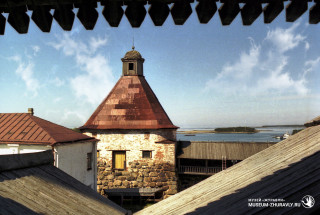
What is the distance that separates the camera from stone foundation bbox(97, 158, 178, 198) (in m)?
15.0

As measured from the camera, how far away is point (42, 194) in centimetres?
369

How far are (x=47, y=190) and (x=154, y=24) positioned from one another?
349 cm

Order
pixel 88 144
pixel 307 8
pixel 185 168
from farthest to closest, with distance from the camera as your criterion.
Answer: pixel 185 168
pixel 88 144
pixel 307 8

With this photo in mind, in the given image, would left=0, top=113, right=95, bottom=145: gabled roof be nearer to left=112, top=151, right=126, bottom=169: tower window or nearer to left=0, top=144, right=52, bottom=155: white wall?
left=0, top=144, right=52, bottom=155: white wall

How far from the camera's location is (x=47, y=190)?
12.8ft

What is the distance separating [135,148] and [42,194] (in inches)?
454

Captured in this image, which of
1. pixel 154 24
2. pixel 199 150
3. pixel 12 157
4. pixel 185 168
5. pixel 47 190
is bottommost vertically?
pixel 185 168

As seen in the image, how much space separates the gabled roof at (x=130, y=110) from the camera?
15.3 m

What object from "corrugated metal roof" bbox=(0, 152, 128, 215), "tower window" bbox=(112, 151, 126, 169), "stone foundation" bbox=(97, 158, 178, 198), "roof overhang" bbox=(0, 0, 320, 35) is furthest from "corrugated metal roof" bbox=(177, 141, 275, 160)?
"roof overhang" bbox=(0, 0, 320, 35)

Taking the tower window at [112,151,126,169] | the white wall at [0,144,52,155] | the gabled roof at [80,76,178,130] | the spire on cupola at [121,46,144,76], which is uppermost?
the spire on cupola at [121,46,144,76]

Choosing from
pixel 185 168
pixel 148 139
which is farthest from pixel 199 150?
pixel 148 139

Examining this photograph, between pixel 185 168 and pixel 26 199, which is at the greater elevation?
pixel 26 199

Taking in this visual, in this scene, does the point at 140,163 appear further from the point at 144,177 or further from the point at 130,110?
the point at 130,110

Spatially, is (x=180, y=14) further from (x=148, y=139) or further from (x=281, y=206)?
(x=148, y=139)
